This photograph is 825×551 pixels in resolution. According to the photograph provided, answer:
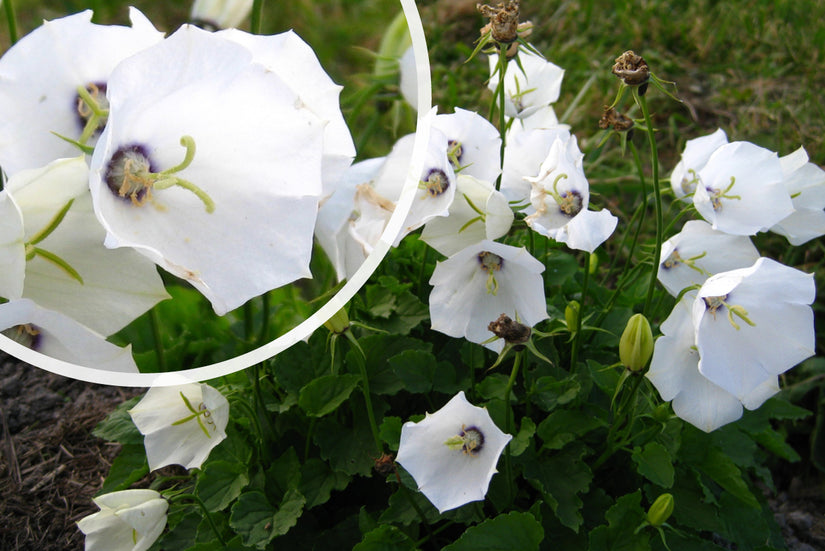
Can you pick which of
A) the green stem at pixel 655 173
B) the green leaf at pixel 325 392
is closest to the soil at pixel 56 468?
the green leaf at pixel 325 392

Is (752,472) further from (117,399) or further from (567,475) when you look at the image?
(117,399)

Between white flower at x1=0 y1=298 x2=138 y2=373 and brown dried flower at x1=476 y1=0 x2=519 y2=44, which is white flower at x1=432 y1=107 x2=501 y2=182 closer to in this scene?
brown dried flower at x1=476 y1=0 x2=519 y2=44

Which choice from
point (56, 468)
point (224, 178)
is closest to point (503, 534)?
point (224, 178)

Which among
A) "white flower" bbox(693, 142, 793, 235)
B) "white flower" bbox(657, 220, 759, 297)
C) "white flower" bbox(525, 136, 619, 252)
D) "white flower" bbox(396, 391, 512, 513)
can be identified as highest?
"white flower" bbox(525, 136, 619, 252)

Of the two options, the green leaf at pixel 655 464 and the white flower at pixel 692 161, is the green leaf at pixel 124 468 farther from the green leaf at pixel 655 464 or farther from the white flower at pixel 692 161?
the white flower at pixel 692 161

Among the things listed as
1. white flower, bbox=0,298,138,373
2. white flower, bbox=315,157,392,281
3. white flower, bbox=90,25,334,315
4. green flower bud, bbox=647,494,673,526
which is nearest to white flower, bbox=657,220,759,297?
green flower bud, bbox=647,494,673,526
